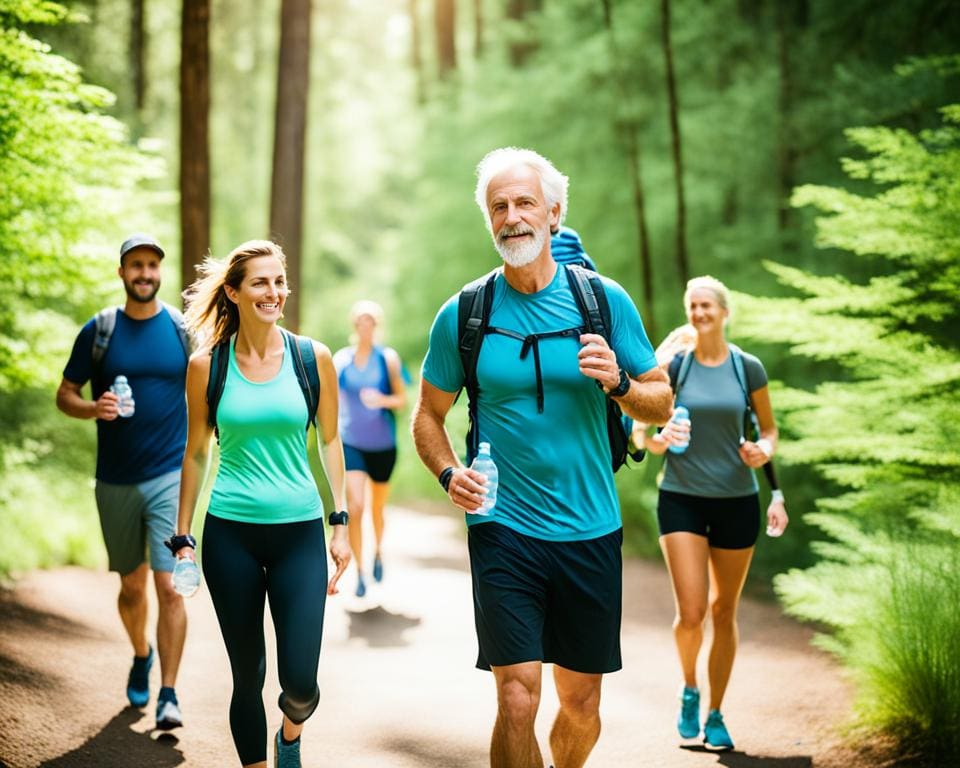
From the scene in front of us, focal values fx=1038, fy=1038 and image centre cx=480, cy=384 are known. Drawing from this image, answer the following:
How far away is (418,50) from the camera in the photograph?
32188 mm

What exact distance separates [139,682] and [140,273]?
2.52m

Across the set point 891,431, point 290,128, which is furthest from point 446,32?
point 891,431

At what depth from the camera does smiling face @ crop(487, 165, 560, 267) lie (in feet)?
13.4

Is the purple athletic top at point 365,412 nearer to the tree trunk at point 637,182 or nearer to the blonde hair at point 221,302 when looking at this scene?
the blonde hair at point 221,302

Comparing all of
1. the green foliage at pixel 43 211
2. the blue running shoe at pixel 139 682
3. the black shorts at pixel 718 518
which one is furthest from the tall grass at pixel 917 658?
the green foliage at pixel 43 211

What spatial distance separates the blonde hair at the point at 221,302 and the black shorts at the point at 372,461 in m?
5.07

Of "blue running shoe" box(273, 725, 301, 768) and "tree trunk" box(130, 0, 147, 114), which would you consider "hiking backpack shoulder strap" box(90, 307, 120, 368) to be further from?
"tree trunk" box(130, 0, 147, 114)

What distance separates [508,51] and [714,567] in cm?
1802

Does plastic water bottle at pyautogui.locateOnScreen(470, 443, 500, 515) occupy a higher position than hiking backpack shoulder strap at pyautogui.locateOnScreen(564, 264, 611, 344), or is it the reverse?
hiking backpack shoulder strap at pyautogui.locateOnScreen(564, 264, 611, 344)

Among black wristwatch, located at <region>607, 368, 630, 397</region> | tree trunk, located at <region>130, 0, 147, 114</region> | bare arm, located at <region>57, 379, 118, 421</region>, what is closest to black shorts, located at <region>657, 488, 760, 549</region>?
black wristwatch, located at <region>607, 368, 630, 397</region>

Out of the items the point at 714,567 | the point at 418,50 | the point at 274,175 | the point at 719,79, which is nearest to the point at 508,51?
the point at 719,79

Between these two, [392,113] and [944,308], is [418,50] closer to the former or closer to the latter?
[392,113]

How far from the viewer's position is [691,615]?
607 centimetres

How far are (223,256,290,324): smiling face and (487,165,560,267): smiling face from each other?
3.48ft
